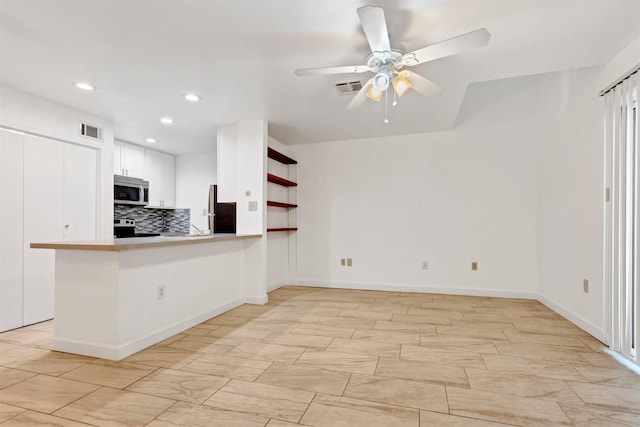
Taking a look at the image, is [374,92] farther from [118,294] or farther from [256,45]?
[118,294]

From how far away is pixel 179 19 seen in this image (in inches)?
75.2

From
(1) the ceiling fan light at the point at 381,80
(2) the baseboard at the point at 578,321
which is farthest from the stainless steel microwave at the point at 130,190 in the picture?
(2) the baseboard at the point at 578,321

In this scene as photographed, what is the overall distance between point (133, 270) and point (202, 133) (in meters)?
2.60

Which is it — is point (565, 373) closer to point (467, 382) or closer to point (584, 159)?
point (467, 382)

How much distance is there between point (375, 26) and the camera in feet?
5.55

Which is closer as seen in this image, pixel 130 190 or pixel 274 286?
pixel 274 286

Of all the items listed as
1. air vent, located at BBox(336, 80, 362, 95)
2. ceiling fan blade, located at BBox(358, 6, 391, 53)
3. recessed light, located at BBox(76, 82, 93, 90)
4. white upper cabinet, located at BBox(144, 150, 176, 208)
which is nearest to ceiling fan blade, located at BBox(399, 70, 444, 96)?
ceiling fan blade, located at BBox(358, 6, 391, 53)

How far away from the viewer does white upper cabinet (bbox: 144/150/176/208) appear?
546 cm

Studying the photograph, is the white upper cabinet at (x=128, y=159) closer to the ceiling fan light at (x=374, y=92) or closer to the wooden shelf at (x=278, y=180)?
the wooden shelf at (x=278, y=180)

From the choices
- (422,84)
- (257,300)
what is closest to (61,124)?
(257,300)

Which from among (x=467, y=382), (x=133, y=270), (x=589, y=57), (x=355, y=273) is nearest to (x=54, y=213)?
(x=133, y=270)

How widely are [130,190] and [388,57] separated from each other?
14.7 feet

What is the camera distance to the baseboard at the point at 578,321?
2.67 meters

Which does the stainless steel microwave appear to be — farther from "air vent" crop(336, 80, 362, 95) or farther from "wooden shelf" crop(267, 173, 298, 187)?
"air vent" crop(336, 80, 362, 95)
